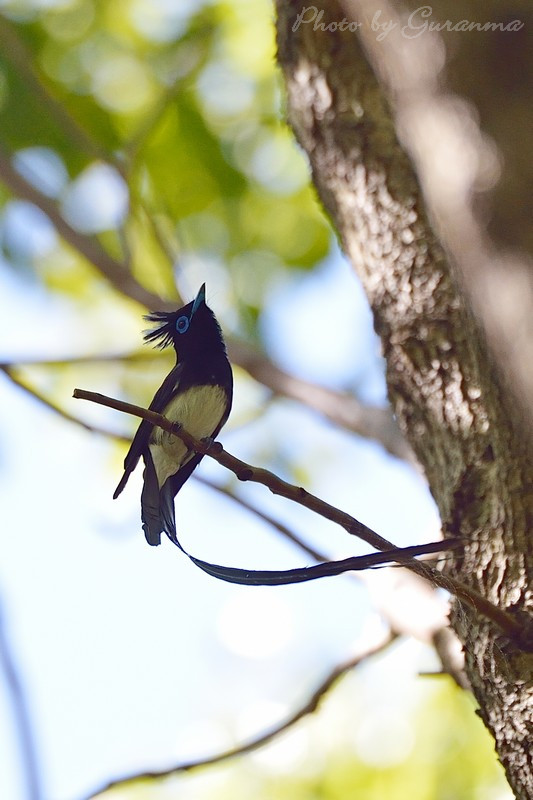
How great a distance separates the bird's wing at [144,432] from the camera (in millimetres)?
3071

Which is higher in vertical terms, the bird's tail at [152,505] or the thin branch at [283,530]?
the bird's tail at [152,505]

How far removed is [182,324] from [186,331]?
0.13 ft

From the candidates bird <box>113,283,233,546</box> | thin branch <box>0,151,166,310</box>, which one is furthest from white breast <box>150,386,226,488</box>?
thin branch <box>0,151,166,310</box>

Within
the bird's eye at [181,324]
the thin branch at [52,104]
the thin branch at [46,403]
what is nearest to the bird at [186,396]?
the bird's eye at [181,324]

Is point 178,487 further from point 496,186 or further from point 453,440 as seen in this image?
point 496,186

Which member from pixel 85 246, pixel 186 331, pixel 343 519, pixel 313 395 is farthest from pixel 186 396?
pixel 343 519

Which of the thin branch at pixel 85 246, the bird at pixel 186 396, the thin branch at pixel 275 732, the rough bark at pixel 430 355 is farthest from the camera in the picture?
the thin branch at pixel 85 246

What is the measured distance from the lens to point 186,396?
12.4 ft

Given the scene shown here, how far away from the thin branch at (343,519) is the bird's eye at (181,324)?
1.71 m

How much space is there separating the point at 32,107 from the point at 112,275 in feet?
5.41

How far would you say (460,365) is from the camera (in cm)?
277

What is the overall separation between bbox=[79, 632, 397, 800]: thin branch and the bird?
2.89 ft

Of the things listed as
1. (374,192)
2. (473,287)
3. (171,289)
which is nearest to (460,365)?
(374,192)

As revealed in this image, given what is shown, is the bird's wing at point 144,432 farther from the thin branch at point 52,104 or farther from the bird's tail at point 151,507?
the thin branch at point 52,104
